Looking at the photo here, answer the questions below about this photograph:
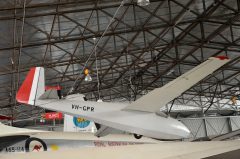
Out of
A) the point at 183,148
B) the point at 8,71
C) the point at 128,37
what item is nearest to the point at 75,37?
the point at 128,37

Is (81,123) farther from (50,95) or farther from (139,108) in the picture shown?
(139,108)

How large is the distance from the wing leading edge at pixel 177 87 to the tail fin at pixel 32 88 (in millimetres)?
2160

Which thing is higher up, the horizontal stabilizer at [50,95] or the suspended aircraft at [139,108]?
the horizontal stabilizer at [50,95]

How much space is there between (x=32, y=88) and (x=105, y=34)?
8.06 meters

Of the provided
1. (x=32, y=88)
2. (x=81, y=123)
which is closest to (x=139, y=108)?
(x=32, y=88)

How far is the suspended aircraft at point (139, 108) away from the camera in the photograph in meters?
5.09

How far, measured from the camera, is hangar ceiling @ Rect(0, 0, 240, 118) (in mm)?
11719

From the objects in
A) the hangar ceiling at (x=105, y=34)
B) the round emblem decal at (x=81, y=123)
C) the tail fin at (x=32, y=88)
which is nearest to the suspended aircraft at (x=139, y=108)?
the tail fin at (x=32, y=88)

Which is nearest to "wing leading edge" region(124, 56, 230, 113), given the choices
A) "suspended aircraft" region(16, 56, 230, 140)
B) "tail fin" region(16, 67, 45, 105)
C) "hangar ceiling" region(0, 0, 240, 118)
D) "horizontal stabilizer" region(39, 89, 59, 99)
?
"suspended aircraft" region(16, 56, 230, 140)

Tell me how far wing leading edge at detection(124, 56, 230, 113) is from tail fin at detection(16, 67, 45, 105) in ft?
7.09

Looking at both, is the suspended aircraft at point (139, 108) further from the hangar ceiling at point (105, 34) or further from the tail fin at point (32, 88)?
the hangar ceiling at point (105, 34)

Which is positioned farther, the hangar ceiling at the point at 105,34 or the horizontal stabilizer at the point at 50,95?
the hangar ceiling at the point at 105,34

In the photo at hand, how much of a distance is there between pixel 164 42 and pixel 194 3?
190 inches

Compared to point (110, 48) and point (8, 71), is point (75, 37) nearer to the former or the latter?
point (110, 48)
